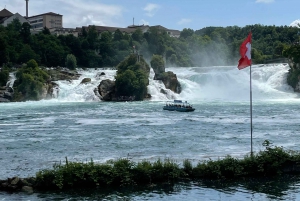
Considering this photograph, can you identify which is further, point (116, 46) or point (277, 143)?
point (116, 46)

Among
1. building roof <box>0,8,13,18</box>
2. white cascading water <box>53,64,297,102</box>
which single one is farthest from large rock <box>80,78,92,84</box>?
building roof <box>0,8,13,18</box>

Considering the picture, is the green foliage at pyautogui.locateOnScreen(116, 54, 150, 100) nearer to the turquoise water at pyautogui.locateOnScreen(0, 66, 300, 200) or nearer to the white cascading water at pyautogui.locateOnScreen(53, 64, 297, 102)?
the white cascading water at pyautogui.locateOnScreen(53, 64, 297, 102)

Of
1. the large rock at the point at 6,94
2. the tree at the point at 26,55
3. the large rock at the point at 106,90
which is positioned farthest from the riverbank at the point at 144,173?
the tree at the point at 26,55

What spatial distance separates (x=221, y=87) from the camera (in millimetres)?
74875

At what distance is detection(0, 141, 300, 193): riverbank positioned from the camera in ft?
56.5

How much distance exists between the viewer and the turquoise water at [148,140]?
16812mm

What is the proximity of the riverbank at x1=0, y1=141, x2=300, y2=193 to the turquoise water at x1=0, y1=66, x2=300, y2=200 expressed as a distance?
463 millimetres

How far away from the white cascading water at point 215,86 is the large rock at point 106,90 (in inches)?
41.9

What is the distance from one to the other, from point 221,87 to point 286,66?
10.9 m

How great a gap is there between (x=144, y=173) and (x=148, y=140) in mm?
12517

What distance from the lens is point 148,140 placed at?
30.2 m

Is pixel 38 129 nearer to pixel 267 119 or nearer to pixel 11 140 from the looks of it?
pixel 11 140

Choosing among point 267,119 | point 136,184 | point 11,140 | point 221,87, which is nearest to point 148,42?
point 221,87

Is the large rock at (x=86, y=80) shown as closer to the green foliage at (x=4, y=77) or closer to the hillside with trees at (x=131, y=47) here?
the green foliage at (x=4, y=77)
